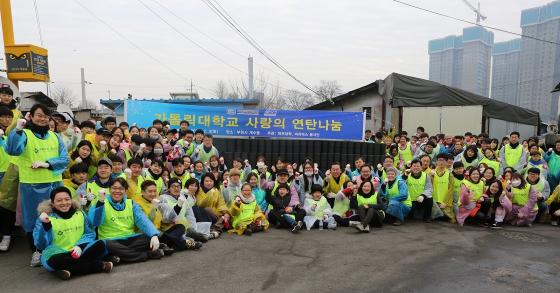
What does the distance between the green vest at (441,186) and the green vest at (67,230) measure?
6052 millimetres

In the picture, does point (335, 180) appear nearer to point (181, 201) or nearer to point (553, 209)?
point (181, 201)

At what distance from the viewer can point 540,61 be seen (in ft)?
75.3

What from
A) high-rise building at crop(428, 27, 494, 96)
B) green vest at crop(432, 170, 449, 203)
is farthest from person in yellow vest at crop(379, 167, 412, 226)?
high-rise building at crop(428, 27, 494, 96)

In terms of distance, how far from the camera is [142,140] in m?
6.47

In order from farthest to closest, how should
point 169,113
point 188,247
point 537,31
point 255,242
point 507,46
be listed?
point 507,46, point 537,31, point 169,113, point 255,242, point 188,247

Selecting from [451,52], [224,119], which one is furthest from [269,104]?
[224,119]

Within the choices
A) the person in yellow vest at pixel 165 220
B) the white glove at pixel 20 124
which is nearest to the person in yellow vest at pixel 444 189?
the person in yellow vest at pixel 165 220

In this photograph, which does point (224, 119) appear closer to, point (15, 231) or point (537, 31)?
point (15, 231)

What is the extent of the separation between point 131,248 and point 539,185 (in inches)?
286

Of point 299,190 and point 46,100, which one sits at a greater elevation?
point 46,100

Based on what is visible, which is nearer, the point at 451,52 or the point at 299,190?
the point at 299,190

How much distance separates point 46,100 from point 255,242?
12.9 m

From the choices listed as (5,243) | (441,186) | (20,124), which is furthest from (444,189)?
(5,243)

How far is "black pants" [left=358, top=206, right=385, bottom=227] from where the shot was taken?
6202mm
